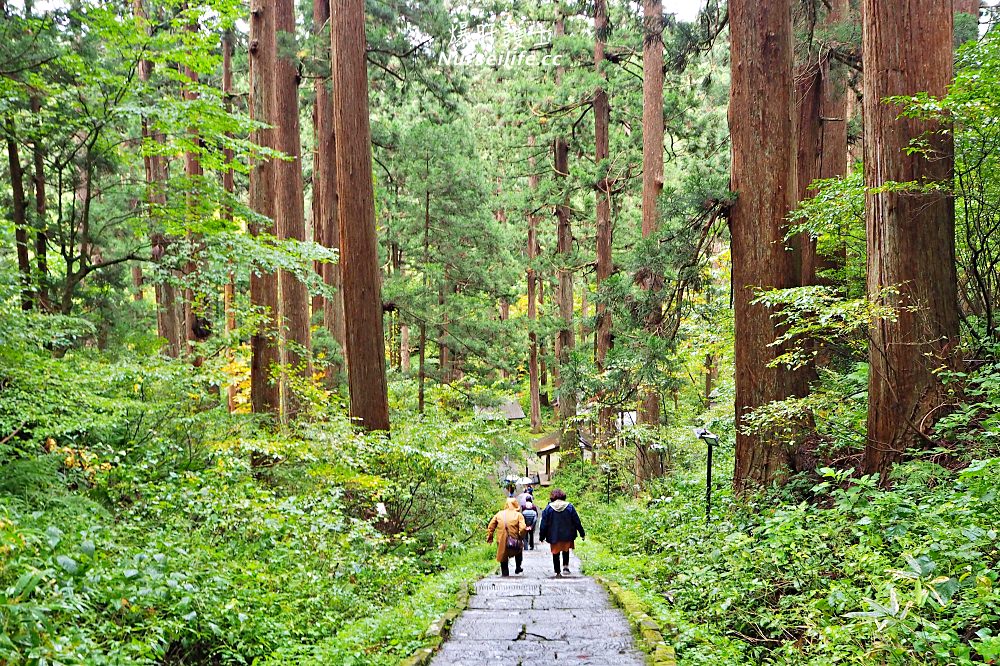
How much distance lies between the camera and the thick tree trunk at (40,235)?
31.5ft

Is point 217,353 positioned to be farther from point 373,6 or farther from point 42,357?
point 373,6

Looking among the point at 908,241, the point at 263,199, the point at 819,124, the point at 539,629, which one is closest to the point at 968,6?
the point at 819,124

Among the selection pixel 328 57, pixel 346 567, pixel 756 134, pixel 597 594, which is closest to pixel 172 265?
pixel 346 567

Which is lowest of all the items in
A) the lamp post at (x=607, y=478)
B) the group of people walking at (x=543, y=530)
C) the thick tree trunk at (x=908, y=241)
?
the lamp post at (x=607, y=478)

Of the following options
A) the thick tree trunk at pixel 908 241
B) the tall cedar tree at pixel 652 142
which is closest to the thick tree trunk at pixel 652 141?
the tall cedar tree at pixel 652 142

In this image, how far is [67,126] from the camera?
29.1 ft

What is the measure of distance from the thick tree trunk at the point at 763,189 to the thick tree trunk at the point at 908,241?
62.7 inches

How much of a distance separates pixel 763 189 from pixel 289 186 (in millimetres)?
A: 9092

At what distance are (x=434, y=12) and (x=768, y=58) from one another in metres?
8.52

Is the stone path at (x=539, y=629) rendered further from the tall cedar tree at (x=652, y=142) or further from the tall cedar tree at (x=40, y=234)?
the tall cedar tree at (x=40, y=234)

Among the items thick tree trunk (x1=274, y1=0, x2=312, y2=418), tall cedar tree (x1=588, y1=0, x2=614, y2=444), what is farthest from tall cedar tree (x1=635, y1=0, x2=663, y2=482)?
thick tree trunk (x1=274, y1=0, x2=312, y2=418)

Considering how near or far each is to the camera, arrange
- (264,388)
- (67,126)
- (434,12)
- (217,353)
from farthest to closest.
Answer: (434,12)
(217,353)
(264,388)
(67,126)

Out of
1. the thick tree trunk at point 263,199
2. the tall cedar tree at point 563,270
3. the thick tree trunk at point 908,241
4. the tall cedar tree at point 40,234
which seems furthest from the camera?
the tall cedar tree at point 563,270

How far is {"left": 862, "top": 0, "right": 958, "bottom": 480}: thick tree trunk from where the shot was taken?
618 centimetres
